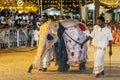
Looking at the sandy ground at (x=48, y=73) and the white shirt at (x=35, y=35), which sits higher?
the sandy ground at (x=48, y=73)

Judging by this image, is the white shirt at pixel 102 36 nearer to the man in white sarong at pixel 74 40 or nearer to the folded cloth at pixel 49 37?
the man in white sarong at pixel 74 40

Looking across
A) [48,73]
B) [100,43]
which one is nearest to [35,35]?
[48,73]

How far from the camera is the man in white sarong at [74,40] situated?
1438cm

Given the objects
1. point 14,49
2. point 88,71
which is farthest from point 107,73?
point 14,49

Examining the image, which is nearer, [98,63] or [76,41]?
[98,63]

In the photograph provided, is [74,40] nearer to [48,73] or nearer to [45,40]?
[45,40]

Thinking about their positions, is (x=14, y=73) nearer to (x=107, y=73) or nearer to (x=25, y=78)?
(x=25, y=78)

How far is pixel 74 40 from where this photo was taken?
14.4 metres

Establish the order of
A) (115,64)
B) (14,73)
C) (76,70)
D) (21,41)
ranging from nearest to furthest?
1. (14,73)
2. (76,70)
3. (115,64)
4. (21,41)

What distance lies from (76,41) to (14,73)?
2.26 m

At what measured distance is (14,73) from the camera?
1415 cm

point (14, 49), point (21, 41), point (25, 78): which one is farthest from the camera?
point (21, 41)

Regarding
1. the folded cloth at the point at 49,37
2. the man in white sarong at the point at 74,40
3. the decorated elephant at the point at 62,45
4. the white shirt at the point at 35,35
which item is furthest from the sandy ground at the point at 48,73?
the white shirt at the point at 35,35

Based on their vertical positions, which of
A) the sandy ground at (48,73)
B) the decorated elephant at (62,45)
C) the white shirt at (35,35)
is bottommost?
the white shirt at (35,35)
